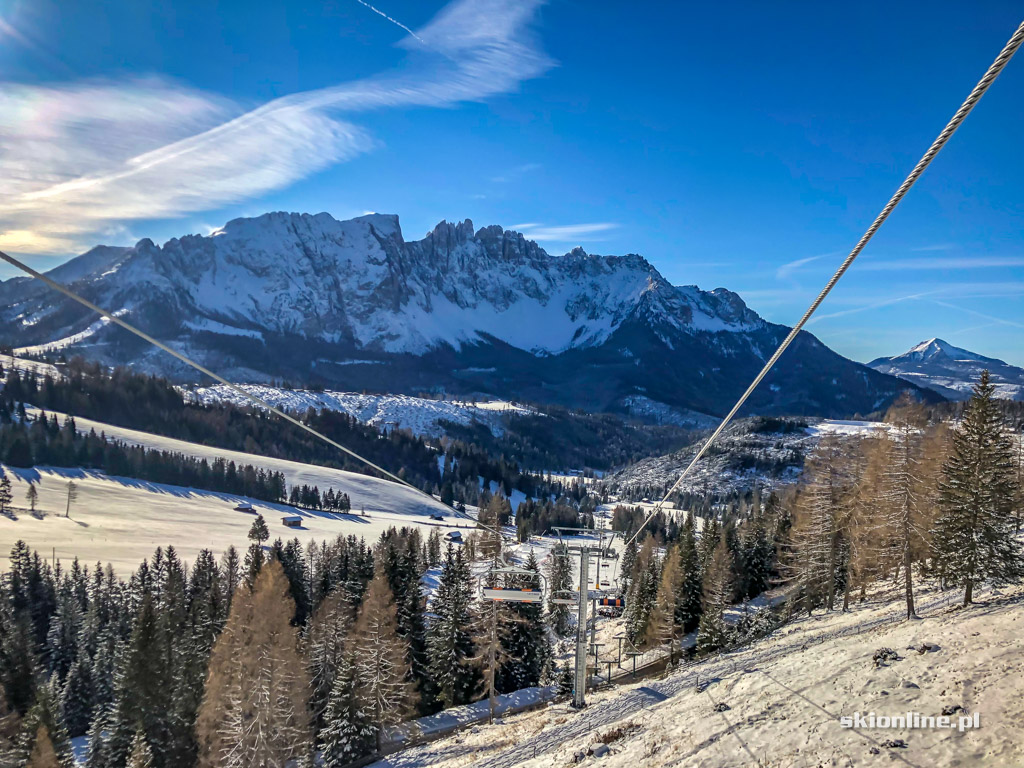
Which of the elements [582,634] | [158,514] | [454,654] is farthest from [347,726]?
[158,514]

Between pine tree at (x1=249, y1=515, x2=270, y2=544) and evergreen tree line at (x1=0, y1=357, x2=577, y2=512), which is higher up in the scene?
evergreen tree line at (x1=0, y1=357, x2=577, y2=512)

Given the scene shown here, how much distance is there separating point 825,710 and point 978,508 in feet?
46.0

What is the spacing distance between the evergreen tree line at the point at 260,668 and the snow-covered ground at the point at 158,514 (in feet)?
98.0

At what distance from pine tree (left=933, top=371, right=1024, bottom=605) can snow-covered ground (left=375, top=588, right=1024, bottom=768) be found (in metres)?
1.12

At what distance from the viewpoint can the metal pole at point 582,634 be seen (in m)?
21.2

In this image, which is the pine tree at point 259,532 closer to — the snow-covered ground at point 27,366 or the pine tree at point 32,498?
the pine tree at point 32,498

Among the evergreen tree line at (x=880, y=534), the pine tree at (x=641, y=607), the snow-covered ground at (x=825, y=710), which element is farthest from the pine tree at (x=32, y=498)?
the snow-covered ground at (x=825, y=710)

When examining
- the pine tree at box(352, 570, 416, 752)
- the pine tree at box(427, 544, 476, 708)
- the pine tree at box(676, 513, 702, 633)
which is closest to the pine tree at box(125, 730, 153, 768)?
the pine tree at box(352, 570, 416, 752)

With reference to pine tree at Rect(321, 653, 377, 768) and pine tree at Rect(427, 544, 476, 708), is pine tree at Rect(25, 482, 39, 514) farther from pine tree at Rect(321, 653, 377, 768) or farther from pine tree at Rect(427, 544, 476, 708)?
pine tree at Rect(321, 653, 377, 768)

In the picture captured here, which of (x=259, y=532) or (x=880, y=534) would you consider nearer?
(x=880, y=534)

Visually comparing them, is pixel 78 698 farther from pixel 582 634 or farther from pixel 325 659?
pixel 582 634

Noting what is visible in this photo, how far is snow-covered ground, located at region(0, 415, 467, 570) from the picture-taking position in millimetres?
76625

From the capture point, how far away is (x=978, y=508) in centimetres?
2253

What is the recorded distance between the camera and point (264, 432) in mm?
175875
